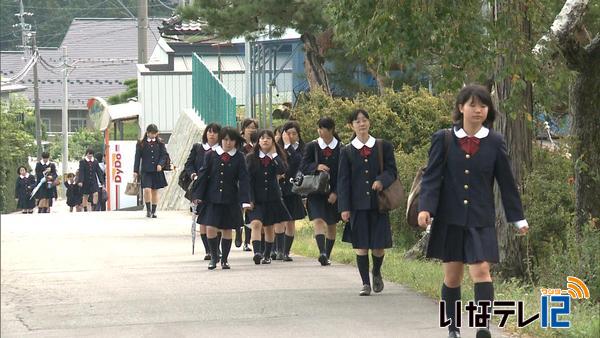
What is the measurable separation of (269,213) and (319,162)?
5.49 feet

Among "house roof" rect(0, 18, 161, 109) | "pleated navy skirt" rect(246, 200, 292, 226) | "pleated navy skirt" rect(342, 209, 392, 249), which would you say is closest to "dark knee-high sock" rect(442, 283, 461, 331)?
"pleated navy skirt" rect(342, 209, 392, 249)

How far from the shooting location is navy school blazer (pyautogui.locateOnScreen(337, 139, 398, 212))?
12.6 metres

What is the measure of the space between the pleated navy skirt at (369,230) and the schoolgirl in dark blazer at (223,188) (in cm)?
320

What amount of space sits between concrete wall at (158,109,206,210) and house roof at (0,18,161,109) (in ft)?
111

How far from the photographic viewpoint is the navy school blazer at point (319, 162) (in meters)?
15.2

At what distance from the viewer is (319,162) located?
50.1 ft

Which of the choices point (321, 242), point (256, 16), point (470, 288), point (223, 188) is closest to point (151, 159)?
point (256, 16)

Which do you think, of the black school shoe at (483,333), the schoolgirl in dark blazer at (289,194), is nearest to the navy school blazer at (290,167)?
the schoolgirl in dark blazer at (289,194)

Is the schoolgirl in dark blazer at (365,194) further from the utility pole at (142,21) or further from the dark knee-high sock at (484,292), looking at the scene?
the utility pole at (142,21)

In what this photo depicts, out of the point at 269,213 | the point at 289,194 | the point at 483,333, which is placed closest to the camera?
the point at 483,333

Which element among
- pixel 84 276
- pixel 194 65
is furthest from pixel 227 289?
pixel 194 65

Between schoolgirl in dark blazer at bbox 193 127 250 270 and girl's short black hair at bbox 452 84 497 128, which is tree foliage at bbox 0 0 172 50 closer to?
schoolgirl in dark blazer at bbox 193 127 250 270

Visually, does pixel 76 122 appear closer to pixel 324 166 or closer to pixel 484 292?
pixel 324 166

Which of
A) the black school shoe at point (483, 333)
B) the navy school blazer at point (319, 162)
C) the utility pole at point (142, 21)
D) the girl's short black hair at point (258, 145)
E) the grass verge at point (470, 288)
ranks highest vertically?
the utility pole at point (142, 21)
